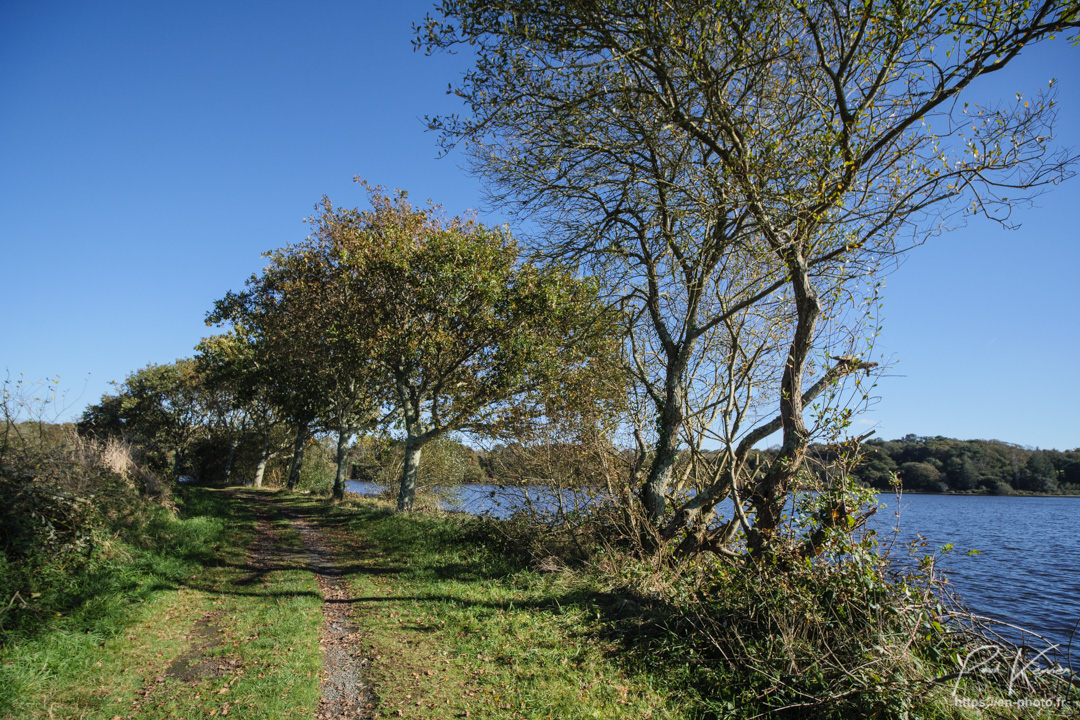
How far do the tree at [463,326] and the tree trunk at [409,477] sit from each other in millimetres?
36

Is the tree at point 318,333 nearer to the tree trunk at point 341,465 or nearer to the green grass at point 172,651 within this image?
the tree trunk at point 341,465

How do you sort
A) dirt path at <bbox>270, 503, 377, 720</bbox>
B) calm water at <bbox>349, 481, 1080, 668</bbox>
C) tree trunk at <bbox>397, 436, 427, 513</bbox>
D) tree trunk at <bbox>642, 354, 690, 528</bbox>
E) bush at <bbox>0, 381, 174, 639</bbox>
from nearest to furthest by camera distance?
dirt path at <bbox>270, 503, 377, 720</bbox>, bush at <bbox>0, 381, 174, 639</bbox>, calm water at <bbox>349, 481, 1080, 668</bbox>, tree trunk at <bbox>642, 354, 690, 528</bbox>, tree trunk at <bbox>397, 436, 427, 513</bbox>

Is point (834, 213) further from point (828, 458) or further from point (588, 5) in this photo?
point (588, 5)

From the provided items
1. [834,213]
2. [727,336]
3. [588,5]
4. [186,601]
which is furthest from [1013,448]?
[186,601]

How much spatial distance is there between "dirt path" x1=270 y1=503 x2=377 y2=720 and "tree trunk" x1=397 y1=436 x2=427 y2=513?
5617 millimetres

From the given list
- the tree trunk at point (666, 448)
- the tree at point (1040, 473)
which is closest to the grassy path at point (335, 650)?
the tree trunk at point (666, 448)

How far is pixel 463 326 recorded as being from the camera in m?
16.1

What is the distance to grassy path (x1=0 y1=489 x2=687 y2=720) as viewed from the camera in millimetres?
5137

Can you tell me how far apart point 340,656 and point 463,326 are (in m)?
10.8

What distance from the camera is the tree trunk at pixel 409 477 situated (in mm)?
16688

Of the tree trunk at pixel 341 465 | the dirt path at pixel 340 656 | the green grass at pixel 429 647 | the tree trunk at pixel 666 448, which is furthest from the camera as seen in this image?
the tree trunk at pixel 341 465

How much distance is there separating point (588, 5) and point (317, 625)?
379 inches

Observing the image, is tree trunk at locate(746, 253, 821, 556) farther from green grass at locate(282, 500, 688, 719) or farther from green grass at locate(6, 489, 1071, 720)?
green grass at locate(282, 500, 688, 719)

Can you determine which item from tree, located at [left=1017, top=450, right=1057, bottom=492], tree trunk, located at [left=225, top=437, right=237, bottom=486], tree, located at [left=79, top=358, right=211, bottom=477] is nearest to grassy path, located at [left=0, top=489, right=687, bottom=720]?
Answer: tree trunk, located at [left=225, top=437, right=237, bottom=486]
